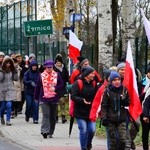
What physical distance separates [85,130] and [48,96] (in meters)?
2.71

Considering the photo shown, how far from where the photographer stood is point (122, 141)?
10781 mm

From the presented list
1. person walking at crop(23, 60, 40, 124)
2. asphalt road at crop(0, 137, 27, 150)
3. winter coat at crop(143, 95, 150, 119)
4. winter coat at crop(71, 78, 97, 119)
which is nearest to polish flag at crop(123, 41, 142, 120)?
winter coat at crop(143, 95, 150, 119)

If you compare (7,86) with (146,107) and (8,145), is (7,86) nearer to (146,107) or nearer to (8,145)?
(8,145)

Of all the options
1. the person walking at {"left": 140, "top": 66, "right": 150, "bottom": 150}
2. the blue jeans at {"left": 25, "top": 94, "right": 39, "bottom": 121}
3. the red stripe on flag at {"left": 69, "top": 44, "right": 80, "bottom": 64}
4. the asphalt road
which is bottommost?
the asphalt road

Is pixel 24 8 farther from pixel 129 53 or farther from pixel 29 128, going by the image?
pixel 129 53

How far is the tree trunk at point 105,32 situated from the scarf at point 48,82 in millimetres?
3434

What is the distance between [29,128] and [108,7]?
4.14 meters

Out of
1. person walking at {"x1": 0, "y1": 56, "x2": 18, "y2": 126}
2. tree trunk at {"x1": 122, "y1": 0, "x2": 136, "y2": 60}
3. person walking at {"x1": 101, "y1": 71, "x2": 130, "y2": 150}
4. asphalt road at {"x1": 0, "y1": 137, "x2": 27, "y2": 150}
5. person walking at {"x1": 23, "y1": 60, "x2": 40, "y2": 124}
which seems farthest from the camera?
tree trunk at {"x1": 122, "y1": 0, "x2": 136, "y2": 60}

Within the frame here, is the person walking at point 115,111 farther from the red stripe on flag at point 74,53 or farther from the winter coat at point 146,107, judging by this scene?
the red stripe on flag at point 74,53

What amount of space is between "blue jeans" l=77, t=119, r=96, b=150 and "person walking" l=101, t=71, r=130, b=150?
129 cm

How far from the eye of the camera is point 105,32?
17859mm

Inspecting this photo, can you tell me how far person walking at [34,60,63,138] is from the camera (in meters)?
14.6

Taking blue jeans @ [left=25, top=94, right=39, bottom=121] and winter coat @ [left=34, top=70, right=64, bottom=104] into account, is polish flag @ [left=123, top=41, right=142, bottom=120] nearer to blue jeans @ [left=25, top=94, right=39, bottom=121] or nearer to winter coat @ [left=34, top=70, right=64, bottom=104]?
winter coat @ [left=34, top=70, right=64, bottom=104]

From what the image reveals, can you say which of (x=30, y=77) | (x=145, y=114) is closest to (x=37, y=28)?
(x=30, y=77)
